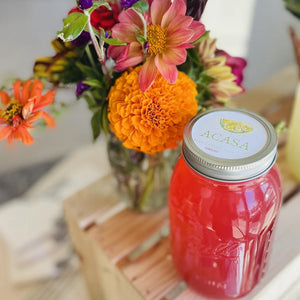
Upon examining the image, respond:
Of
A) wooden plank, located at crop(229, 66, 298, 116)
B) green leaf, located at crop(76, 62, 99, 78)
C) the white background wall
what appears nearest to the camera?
green leaf, located at crop(76, 62, 99, 78)

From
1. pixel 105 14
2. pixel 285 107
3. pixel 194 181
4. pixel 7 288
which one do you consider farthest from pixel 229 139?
pixel 7 288

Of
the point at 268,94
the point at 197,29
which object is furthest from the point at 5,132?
the point at 268,94

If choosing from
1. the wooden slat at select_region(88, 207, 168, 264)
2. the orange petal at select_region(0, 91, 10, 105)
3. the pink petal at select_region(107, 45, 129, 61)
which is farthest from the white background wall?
the wooden slat at select_region(88, 207, 168, 264)

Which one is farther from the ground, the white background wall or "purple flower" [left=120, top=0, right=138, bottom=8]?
"purple flower" [left=120, top=0, right=138, bottom=8]

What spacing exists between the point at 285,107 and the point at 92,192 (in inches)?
18.0

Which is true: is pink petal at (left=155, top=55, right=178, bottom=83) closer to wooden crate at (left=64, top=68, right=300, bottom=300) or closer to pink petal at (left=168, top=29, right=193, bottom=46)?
pink petal at (left=168, top=29, right=193, bottom=46)

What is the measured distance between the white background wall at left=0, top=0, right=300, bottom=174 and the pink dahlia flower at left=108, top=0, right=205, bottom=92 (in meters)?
0.19

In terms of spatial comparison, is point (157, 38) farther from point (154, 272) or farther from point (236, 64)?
point (154, 272)

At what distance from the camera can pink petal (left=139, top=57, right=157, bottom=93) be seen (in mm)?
396

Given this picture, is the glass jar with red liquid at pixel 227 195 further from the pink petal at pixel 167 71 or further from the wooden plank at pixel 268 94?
the wooden plank at pixel 268 94

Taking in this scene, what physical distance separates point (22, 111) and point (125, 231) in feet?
0.93

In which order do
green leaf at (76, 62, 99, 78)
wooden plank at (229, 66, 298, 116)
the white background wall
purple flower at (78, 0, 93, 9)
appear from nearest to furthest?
purple flower at (78, 0, 93, 9) → green leaf at (76, 62, 99, 78) → wooden plank at (229, 66, 298, 116) → the white background wall

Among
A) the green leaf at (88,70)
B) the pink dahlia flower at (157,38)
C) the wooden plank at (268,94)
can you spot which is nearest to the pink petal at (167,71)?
the pink dahlia flower at (157,38)

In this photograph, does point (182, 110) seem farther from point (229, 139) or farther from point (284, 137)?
point (284, 137)
